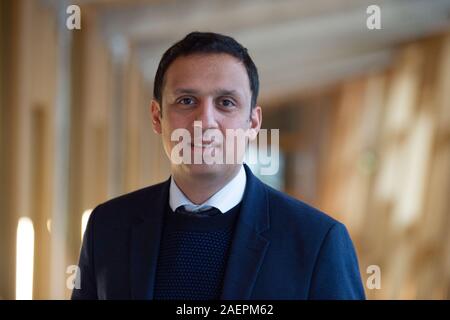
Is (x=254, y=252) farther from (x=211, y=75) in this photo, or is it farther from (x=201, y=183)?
(x=211, y=75)

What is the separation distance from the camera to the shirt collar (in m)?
1.47

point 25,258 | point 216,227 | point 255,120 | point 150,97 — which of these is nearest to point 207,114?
point 255,120

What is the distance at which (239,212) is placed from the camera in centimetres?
147

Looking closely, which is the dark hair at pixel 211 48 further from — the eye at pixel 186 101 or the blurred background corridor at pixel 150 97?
the blurred background corridor at pixel 150 97

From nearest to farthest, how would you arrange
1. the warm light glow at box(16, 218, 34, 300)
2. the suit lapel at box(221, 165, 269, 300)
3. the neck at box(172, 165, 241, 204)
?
the suit lapel at box(221, 165, 269, 300)
the neck at box(172, 165, 241, 204)
the warm light glow at box(16, 218, 34, 300)

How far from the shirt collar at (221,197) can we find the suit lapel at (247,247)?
22mm

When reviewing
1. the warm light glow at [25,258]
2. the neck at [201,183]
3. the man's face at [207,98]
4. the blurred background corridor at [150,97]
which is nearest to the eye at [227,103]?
the man's face at [207,98]

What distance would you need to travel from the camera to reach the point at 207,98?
4.57ft

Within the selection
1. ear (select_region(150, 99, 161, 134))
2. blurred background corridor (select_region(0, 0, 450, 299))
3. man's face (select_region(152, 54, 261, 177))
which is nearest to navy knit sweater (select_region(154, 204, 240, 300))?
man's face (select_region(152, 54, 261, 177))

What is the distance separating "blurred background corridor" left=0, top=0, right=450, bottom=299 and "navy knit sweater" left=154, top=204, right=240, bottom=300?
24.7 inches

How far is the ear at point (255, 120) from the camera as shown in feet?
4.81

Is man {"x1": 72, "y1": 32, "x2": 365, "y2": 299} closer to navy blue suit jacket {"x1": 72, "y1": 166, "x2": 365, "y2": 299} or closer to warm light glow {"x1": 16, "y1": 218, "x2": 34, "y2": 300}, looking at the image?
navy blue suit jacket {"x1": 72, "y1": 166, "x2": 365, "y2": 299}

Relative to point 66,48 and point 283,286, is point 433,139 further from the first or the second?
point 283,286
